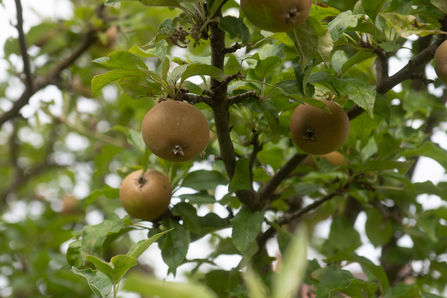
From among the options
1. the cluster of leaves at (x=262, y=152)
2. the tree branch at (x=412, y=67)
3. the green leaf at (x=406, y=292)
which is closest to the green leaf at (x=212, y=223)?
the cluster of leaves at (x=262, y=152)

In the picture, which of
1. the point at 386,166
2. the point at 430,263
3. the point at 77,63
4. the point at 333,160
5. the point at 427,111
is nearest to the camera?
the point at 386,166

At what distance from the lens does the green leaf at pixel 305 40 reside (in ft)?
3.13

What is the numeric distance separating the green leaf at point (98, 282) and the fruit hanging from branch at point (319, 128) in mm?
653

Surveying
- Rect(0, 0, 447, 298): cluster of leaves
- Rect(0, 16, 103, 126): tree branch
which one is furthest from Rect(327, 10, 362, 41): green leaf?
Rect(0, 16, 103, 126): tree branch

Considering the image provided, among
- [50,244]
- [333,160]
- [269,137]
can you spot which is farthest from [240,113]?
[50,244]

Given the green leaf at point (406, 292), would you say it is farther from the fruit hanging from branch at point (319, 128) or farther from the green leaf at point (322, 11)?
the green leaf at point (322, 11)

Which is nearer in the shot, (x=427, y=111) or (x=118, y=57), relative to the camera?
(x=118, y=57)

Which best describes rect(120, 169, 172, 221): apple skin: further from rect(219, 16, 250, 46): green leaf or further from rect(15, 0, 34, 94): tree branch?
rect(15, 0, 34, 94): tree branch

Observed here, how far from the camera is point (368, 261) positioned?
150 centimetres

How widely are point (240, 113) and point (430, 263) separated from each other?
1.44 metres

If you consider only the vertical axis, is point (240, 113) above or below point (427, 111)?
above

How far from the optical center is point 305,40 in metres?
0.96

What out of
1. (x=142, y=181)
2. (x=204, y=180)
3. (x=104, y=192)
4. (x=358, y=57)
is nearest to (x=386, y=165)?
(x=358, y=57)

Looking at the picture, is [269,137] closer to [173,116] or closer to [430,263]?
[173,116]
